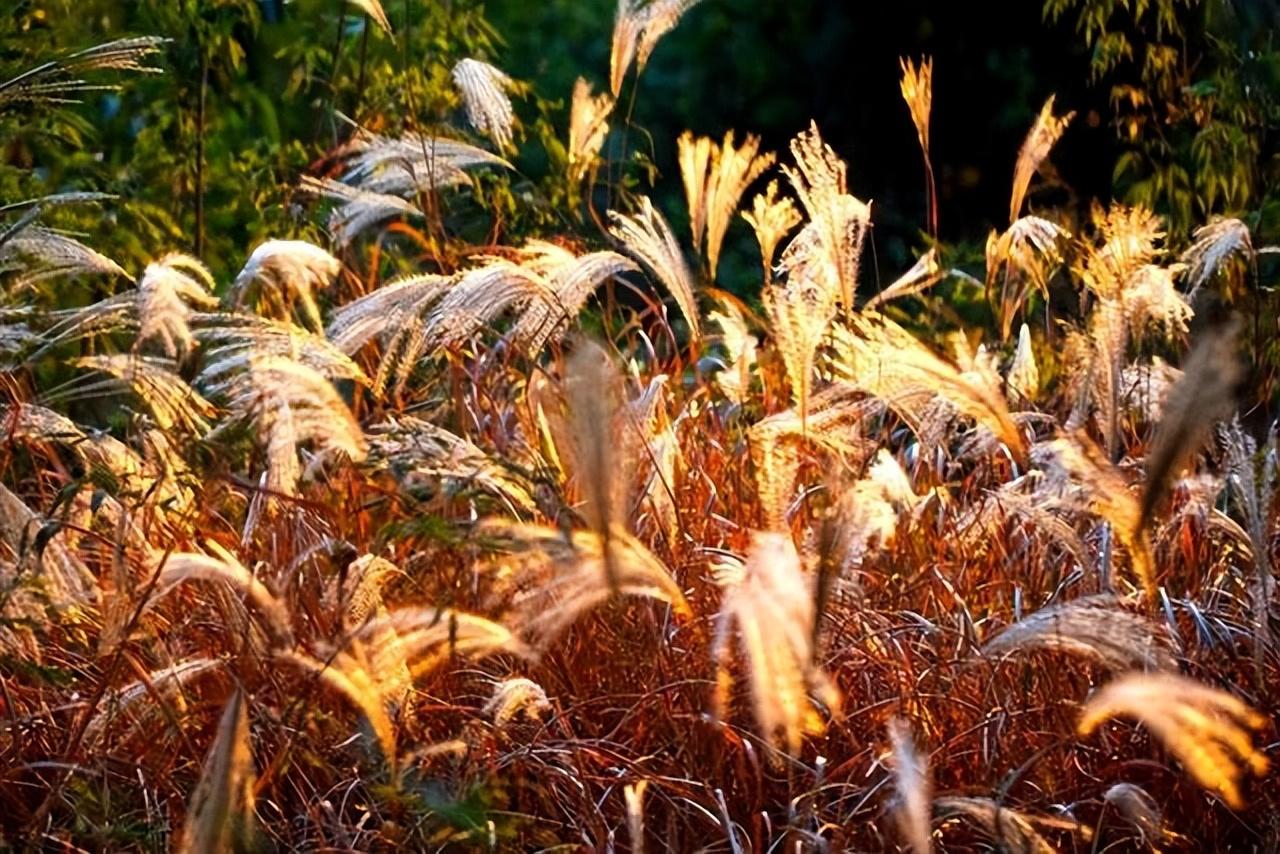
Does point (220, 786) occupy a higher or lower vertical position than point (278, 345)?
lower

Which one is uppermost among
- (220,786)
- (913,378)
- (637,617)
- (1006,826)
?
(913,378)

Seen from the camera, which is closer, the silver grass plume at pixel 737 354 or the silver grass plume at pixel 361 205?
the silver grass plume at pixel 737 354

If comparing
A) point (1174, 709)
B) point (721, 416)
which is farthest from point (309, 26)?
point (1174, 709)

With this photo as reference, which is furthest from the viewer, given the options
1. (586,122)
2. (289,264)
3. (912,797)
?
(586,122)

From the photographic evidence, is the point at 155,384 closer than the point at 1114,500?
No

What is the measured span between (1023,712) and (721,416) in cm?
164

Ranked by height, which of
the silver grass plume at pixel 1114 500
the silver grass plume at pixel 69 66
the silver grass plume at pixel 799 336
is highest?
the silver grass plume at pixel 69 66

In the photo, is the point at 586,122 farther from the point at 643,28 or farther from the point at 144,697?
the point at 144,697

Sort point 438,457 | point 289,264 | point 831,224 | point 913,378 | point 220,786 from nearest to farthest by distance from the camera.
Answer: point 220,786 → point 438,457 → point 913,378 → point 831,224 → point 289,264

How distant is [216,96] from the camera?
6.28m

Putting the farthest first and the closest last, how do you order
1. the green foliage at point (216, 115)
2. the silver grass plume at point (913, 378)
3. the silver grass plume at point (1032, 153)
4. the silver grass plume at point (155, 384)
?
1. the green foliage at point (216, 115)
2. the silver grass plume at point (1032, 153)
3. the silver grass plume at point (155, 384)
4. the silver grass plume at point (913, 378)

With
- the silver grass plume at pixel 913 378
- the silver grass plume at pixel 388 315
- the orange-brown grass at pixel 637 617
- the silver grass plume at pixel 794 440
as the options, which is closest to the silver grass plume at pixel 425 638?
the orange-brown grass at pixel 637 617

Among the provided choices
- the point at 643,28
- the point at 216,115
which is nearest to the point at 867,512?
the point at 643,28

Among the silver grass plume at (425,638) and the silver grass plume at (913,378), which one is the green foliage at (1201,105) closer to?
the silver grass plume at (913,378)
